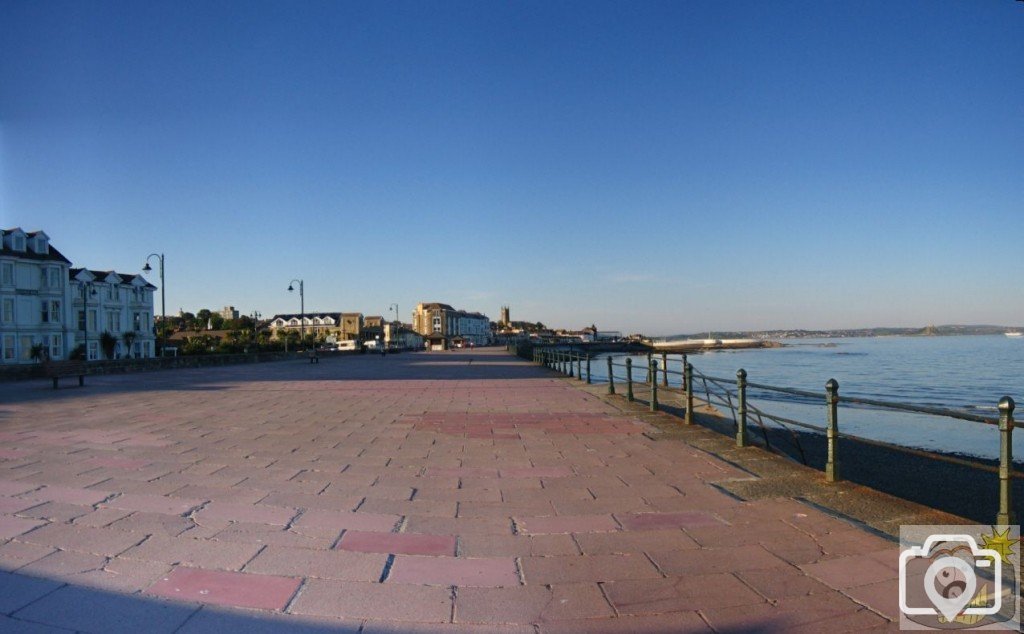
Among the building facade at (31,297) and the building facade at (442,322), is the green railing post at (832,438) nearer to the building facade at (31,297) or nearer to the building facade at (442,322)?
the building facade at (31,297)

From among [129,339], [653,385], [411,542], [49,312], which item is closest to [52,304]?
[49,312]

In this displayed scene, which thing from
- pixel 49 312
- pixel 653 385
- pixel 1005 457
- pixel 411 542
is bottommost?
pixel 411 542

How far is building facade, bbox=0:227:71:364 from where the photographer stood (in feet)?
134

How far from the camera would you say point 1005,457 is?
13.1 ft

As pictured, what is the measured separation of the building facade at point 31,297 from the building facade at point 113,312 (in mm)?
1490

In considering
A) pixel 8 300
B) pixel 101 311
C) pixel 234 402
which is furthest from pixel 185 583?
pixel 101 311

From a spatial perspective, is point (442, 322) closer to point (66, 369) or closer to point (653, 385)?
point (66, 369)

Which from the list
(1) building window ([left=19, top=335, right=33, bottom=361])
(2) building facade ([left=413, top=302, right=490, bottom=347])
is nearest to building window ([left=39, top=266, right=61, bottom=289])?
(1) building window ([left=19, top=335, right=33, bottom=361])

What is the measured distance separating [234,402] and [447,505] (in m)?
10.1

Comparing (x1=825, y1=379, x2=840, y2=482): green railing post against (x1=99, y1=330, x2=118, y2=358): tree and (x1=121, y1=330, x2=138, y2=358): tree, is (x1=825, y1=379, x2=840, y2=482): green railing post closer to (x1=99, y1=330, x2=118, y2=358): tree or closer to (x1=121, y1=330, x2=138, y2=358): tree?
(x1=99, y1=330, x2=118, y2=358): tree

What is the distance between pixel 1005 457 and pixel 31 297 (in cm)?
5310

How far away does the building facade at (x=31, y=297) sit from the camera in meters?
40.9

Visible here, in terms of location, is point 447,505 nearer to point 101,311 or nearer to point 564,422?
point 564,422

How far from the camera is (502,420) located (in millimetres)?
10641
